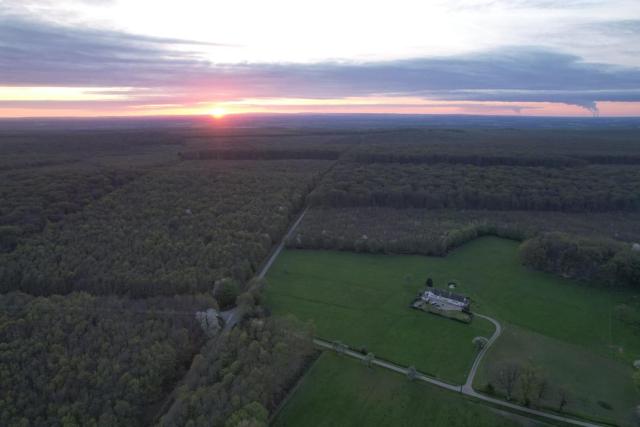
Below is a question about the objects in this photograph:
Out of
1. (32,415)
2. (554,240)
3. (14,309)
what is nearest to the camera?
(32,415)

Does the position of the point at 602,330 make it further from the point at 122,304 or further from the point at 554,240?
the point at 122,304

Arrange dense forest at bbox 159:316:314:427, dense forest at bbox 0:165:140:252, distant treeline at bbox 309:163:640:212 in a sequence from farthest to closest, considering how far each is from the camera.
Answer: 1. distant treeline at bbox 309:163:640:212
2. dense forest at bbox 0:165:140:252
3. dense forest at bbox 159:316:314:427

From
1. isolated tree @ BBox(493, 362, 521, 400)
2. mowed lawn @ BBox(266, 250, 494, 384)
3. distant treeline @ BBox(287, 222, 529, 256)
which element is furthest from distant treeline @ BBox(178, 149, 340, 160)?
isolated tree @ BBox(493, 362, 521, 400)

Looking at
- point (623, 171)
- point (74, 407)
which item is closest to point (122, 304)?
point (74, 407)

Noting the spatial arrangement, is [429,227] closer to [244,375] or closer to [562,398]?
[562,398]

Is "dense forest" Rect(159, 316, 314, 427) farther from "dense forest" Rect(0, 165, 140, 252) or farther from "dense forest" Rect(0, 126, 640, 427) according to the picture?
"dense forest" Rect(0, 165, 140, 252)

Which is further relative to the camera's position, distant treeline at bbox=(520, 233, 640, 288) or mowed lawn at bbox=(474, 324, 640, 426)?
distant treeline at bbox=(520, 233, 640, 288)

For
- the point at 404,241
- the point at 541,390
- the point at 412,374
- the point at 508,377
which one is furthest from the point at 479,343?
the point at 404,241
